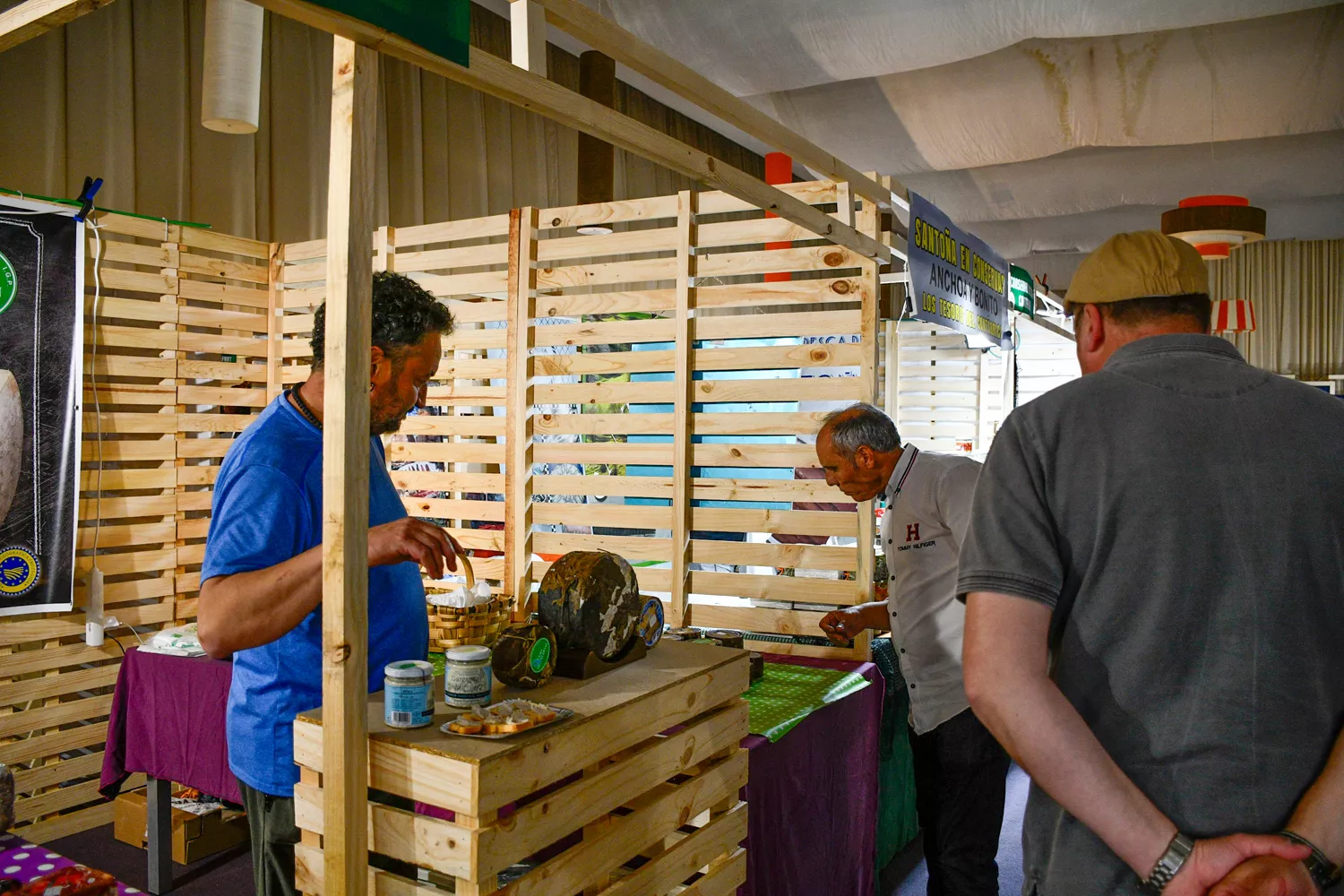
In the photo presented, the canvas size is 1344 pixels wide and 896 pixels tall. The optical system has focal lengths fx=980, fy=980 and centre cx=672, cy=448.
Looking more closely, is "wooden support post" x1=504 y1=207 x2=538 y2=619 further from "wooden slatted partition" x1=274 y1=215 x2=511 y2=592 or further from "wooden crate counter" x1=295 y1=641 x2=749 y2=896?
"wooden crate counter" x1=295 y1=641 x2=749 y2=896

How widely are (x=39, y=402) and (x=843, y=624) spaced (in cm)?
334

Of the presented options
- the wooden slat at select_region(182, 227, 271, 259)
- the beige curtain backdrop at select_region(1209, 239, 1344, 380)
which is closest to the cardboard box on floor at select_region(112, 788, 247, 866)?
the wooden slat at select_region(182, 227, 271, 259)

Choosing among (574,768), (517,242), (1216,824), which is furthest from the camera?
(517,242)

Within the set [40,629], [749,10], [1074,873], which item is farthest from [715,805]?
[749,10]

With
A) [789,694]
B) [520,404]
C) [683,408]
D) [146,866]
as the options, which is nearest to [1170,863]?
[789,694]

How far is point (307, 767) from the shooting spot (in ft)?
5.10

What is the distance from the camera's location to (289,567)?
5.50 feet

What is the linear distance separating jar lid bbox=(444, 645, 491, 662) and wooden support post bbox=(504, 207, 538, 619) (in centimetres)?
252

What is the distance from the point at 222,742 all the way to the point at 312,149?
382cm

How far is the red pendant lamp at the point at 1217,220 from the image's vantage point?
6.05m

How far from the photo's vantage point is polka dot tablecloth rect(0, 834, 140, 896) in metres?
1.79

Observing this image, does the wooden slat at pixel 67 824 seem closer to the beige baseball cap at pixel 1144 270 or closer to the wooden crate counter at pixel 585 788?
the wooden crate counter at pixel 585 788

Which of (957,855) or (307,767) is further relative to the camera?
(957,855)

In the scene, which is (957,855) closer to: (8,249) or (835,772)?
(835,772)
